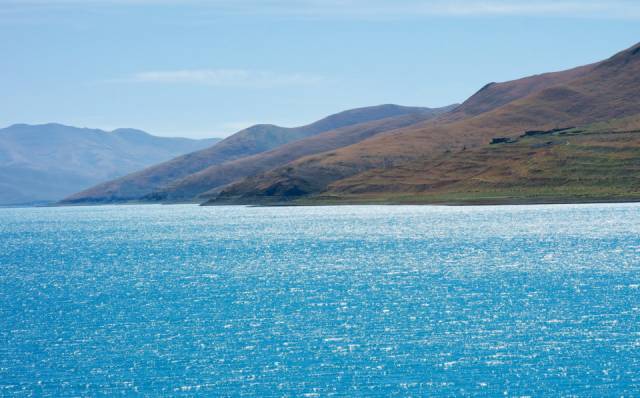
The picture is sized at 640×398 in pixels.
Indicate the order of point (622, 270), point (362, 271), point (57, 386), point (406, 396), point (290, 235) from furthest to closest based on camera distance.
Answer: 1. point (290, 235)
2. point (362, 271)
3. point (622, 270)
4. point (57, 386)
5. point (406, 396)

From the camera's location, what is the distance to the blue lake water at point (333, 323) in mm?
46125

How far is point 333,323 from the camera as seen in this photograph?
6194 centimetres

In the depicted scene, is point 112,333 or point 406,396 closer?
point 406,396

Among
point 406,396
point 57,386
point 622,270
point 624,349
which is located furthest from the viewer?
point 622,270

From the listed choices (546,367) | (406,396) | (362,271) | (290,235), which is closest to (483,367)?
(546,367)

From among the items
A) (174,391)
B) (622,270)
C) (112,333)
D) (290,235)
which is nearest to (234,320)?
(112,333)

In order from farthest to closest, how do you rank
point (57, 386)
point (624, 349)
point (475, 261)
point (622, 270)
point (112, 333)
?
1. point (475, 261)
2. point (622, 270)
3. point (112, 333)
4. point (624, 349)
5. point (57, 386)

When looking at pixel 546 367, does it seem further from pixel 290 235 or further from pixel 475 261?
pixel 290 235

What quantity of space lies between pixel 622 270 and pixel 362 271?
27237 millimetres

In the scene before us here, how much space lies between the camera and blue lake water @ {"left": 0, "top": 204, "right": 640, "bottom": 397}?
46.1 meters

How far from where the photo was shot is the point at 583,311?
6369cm

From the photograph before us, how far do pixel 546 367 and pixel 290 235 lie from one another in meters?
119

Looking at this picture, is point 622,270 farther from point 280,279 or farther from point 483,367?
point 483,367

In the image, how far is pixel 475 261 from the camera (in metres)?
102
